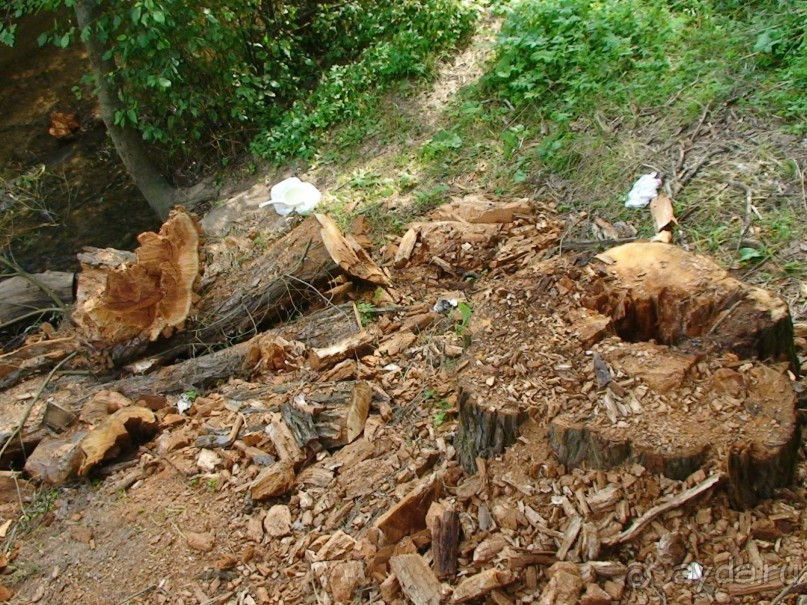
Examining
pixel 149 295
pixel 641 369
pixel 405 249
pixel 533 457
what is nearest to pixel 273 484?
pixel 533 457

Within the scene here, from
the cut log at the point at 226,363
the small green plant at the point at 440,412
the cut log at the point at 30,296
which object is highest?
the cut log at the point at 30,296

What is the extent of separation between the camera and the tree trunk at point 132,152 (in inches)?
223

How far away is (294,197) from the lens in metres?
5.21

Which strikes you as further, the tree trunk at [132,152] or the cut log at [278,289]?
the tree trunk at [132,152]

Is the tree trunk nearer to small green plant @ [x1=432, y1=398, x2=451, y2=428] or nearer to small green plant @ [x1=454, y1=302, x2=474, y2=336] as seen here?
small green plant @ [x1=454, y1=302, x2=474, y2=336]

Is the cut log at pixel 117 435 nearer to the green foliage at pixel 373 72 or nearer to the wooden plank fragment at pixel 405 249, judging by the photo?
the wooden plank fragment at pixel 405 249

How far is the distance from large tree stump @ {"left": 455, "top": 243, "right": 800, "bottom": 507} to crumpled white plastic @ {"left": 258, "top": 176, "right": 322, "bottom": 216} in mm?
2779

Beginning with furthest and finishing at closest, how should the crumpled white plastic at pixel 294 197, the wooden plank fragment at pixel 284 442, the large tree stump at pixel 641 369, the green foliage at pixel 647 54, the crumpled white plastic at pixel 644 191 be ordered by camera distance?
the crumpled white plastic at pixel 294 197, the green foliage at pixel 647 54, the crumpled white plastic at pixel 644 191, the wooden plank fragment at pixel 284 442, the large tree stump at pixel 641 369

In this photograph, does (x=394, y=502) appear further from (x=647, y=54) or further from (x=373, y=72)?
(x=373, y=72)

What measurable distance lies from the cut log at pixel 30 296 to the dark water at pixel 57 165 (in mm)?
983

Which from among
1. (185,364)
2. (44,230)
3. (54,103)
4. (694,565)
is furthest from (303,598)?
(54,103)

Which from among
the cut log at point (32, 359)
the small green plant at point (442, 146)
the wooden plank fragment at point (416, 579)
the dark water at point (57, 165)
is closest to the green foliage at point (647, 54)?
the small green plant at point (442, 146)

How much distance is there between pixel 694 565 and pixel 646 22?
4.15 m

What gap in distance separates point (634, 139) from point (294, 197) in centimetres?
250
